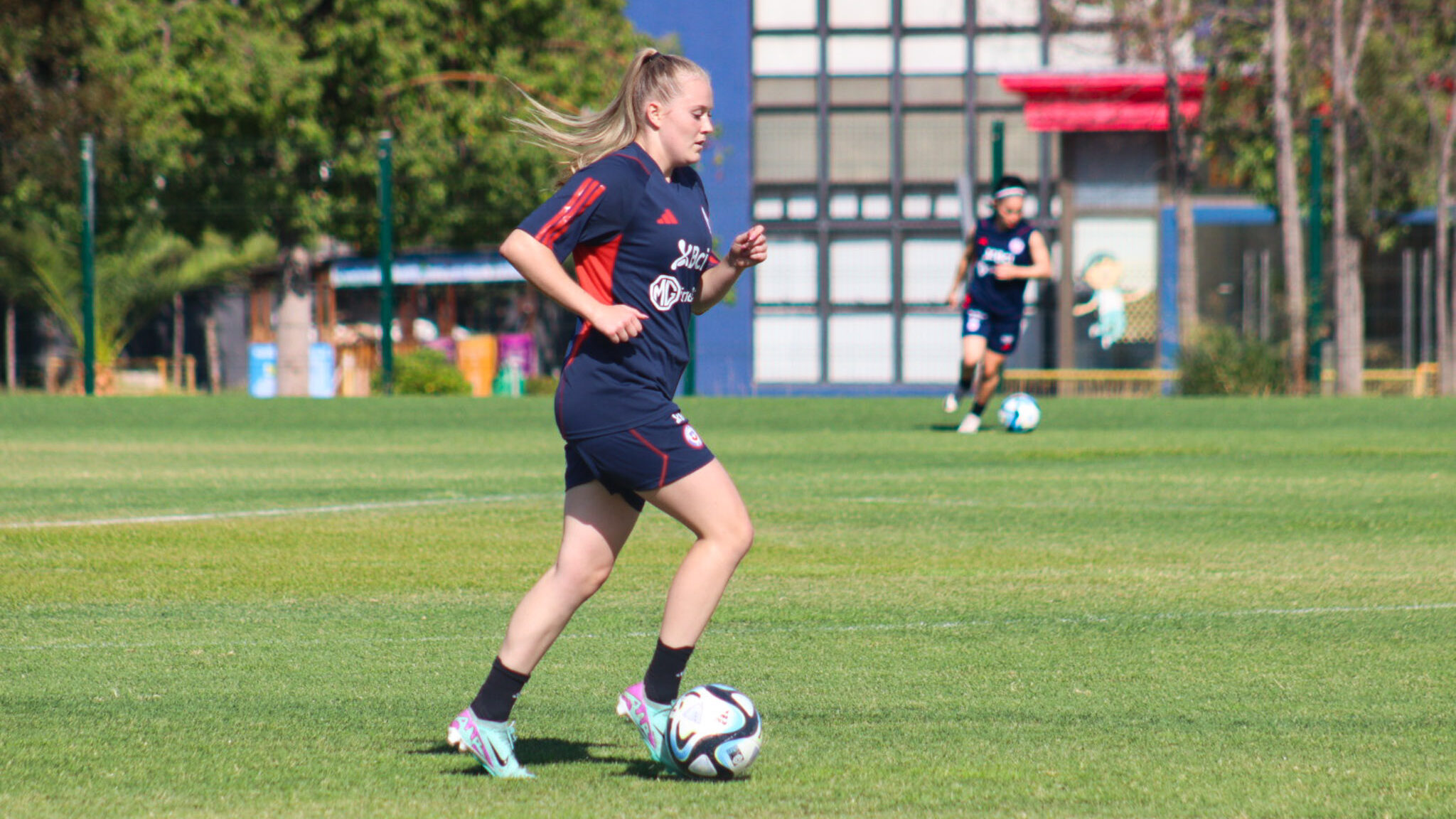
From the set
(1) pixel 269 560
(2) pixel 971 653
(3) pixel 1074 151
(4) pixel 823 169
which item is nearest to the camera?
(2) pixel 971 653

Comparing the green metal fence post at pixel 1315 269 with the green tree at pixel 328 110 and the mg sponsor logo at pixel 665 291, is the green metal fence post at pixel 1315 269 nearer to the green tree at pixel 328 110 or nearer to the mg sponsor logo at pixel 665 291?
the green tree at pixel 328 110

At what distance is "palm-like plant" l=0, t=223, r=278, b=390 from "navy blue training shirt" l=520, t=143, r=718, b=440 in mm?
24298

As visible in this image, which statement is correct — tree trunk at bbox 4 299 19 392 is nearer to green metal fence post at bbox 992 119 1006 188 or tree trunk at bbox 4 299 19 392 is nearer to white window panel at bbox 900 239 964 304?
white window panel at bbox 900 239 964 304

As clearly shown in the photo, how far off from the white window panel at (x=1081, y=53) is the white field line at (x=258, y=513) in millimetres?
19546

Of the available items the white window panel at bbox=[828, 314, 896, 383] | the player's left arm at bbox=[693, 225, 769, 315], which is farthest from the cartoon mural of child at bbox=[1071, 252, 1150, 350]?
the player's left arm at bbox=[693, 225, 769, 315]

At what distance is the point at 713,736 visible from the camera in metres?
3.70

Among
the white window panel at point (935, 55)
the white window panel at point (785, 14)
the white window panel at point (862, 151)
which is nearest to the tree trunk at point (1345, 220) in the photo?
the white window panel at point (935, 55)

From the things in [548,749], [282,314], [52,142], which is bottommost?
[548,749]

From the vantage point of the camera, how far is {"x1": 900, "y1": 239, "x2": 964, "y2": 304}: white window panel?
3472 centimetres

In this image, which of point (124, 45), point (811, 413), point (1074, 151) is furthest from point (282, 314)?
point (1074, 151)

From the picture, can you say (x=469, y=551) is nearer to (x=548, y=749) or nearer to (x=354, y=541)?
(x=354, y=541)

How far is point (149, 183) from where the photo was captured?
21.6 meters

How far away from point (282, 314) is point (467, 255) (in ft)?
24.9

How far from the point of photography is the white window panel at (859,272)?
35062 millimetres
